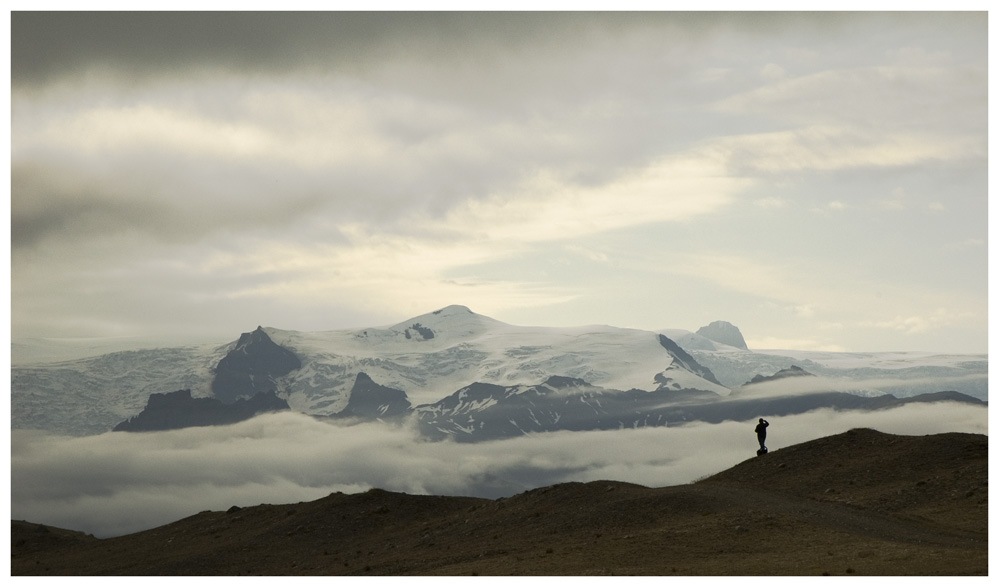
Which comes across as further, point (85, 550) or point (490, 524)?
point (85, 550)

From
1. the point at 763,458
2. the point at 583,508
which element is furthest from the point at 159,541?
the point at 763,458

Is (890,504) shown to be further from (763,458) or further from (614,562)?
(614,562)

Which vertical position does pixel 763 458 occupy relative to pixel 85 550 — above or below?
above

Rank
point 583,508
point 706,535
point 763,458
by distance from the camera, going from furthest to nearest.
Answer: point 763,458 < point 583,508 < point 706,535

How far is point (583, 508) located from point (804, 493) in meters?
14.3

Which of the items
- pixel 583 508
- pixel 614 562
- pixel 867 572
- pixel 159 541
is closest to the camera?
pixel 867 572

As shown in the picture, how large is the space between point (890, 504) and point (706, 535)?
14.5m

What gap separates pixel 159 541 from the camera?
6381 cm

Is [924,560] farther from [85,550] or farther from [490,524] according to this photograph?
[85,550]

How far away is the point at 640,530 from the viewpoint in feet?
164

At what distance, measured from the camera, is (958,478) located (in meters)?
57.4

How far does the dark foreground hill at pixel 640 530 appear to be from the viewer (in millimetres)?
43375

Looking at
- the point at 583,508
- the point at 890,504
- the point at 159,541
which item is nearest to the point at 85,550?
the point at 159,541

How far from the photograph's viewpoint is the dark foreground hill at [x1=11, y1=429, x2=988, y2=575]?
142 ft
